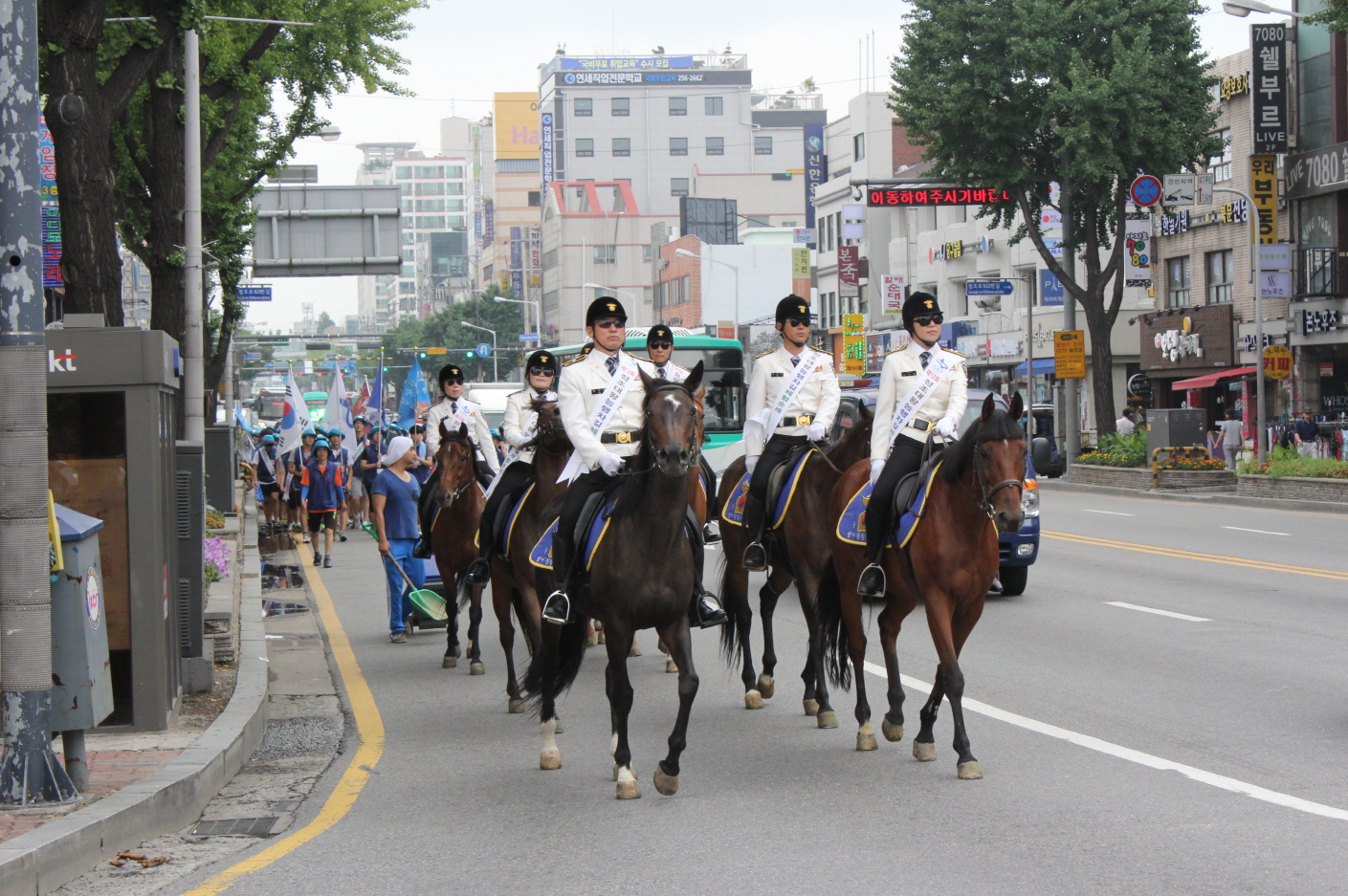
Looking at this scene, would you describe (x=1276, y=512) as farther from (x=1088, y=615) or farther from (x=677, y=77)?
(x=677, y=77)

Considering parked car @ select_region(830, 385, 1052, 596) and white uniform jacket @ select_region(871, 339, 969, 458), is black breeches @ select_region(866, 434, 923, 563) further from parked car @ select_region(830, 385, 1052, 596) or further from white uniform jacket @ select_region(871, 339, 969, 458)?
parked car @ select_region(830, 385, 1052, 596)

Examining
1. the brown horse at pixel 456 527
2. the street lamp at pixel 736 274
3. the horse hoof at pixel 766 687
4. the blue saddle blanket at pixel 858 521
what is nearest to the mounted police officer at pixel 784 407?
the horse hoof at pixel 766 687

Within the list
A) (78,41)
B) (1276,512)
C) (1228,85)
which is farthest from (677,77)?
(78,41)

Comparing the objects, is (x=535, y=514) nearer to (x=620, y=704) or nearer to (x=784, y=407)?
(x=784, y=407)

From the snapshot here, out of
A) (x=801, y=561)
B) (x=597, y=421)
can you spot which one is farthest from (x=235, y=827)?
(x=801, y=561)

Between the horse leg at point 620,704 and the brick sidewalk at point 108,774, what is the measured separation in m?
2.33

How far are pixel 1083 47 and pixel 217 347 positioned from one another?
994 inches

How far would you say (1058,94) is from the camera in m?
38.0

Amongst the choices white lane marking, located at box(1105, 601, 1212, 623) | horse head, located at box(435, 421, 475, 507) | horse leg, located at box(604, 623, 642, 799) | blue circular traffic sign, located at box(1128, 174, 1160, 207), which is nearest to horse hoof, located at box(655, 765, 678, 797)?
horse leg, located at box(604, 623, 642, 799)

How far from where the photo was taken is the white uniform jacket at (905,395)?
362 inches

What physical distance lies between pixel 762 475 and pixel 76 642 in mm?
4833

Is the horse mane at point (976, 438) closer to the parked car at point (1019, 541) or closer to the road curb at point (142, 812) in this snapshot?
the road curb at point (142, 812)

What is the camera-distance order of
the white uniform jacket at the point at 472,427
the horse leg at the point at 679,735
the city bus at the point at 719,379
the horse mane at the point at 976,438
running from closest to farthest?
the horse leg at the point at 679,735
the horse mane at the point at 976,438
the white uniform jacket at the point at 472,427
the city bus at the point at 719,379

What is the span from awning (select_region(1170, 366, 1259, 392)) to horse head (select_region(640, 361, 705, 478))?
42.3m
